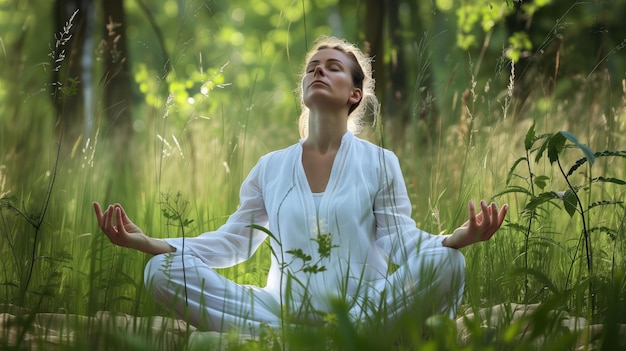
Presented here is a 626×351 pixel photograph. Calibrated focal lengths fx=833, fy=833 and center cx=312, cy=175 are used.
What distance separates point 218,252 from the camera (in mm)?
2822

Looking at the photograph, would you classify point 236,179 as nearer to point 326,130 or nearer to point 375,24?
point 326,130

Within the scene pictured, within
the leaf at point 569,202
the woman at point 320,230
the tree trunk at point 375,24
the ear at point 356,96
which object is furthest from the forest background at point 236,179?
the tree trunk at point 375,24

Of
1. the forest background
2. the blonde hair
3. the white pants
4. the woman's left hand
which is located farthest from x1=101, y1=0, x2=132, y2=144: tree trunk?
the woman's left hand

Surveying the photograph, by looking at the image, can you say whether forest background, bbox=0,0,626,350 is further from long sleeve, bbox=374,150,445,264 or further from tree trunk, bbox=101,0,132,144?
tree trunk, bbox=101,0,132,144

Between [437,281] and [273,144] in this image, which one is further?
[273,144]

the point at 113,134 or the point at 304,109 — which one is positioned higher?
the point at 113,134

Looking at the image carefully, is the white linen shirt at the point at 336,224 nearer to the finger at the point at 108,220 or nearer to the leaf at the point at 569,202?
the finger at the point at 108,220

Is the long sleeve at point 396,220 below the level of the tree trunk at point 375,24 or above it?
below

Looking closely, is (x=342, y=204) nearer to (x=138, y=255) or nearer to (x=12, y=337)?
(x=138, y=255)

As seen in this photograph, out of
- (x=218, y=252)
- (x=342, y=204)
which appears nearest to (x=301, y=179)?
(x=342, y=204)

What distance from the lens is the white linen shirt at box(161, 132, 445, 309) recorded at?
8.80ft

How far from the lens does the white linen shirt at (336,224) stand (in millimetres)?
2682

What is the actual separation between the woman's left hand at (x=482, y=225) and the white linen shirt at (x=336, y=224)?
0.19 meters

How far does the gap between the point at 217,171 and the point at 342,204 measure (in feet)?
3.86
